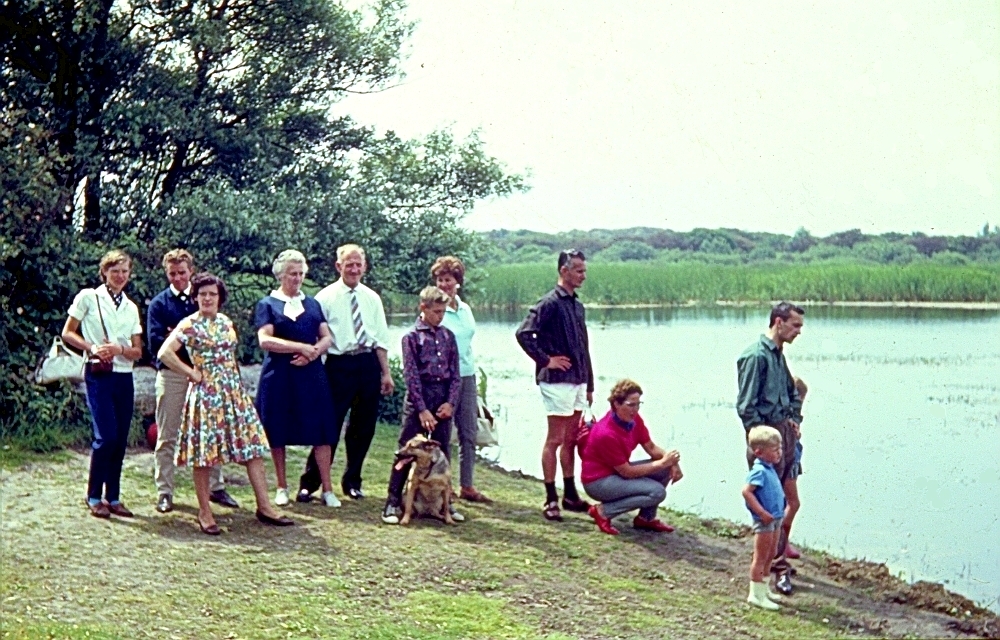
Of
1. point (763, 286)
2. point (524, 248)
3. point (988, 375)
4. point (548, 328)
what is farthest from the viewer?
point (524, 248)

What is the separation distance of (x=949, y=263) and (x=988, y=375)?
17.3 ft

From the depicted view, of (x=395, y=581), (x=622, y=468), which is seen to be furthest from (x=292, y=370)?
(x=622, y=468)

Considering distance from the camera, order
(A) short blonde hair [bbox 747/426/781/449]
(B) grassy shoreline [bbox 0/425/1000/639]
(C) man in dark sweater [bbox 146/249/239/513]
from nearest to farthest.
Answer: (B) grassy shoreline [bbox 0/425/1000/639] → (A) short blonde hair [bbox 747/426/781/449] → (C) man in dark sweater [bbox 146/249/239/513]

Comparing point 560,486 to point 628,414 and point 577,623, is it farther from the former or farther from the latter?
point 577,623

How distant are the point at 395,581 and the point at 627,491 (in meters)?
1.97

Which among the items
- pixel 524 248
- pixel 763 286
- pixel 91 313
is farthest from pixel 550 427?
pixel 524 248

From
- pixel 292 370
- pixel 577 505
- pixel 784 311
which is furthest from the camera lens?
pixel 577 505

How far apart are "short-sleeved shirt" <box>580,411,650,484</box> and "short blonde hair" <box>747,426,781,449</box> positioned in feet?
3.99

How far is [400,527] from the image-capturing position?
754cm

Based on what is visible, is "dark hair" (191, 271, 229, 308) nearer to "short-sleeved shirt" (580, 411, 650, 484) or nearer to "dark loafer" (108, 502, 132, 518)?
"dark loafer" (108, 502, 132, 518)

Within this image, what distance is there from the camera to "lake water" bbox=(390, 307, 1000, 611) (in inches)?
388

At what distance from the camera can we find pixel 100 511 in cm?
735

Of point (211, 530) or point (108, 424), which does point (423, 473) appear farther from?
point (108, 424)

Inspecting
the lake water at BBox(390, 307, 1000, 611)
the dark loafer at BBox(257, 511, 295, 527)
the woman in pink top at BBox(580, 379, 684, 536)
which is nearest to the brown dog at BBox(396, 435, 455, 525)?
the dark loafer at BBox(257, 511, 295, 527)
